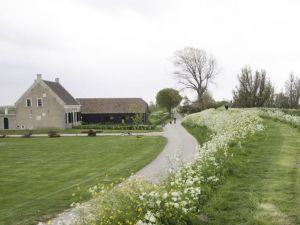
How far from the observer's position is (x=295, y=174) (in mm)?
11359

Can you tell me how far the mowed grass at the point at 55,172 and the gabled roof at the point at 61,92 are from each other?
21905 millimetres

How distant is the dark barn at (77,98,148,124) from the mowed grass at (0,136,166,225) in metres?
26.2

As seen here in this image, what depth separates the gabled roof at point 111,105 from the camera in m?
62.4

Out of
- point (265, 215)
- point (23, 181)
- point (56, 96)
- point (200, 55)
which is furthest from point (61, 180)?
point (200, 55)

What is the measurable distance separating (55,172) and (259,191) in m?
14.4

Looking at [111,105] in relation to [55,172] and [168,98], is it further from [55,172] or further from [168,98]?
[55,172]

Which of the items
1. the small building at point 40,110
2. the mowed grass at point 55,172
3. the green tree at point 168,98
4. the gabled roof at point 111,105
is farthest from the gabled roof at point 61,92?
the green tree at point 168,98

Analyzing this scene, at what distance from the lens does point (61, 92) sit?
5888 cm

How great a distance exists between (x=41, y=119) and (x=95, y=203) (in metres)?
50.7

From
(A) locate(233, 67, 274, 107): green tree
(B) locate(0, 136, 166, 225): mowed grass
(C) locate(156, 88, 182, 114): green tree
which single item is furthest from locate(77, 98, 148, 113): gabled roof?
(C) locate(156, 88, 182, 114): green tree

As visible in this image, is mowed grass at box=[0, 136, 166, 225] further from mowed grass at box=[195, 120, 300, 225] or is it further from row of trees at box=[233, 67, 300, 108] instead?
row of trees at box=[233, 67, 300, 108]

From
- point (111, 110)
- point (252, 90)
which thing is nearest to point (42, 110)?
point (111, 110)

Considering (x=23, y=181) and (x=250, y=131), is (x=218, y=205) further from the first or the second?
(x=23, y=181)

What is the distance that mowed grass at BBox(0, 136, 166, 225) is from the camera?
13.7 m
